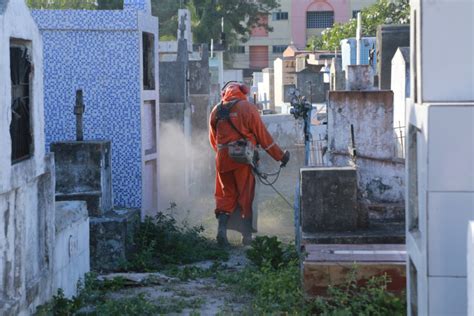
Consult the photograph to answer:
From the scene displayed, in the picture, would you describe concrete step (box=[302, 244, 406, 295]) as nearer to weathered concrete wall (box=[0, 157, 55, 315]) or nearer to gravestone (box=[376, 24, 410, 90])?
weathered concrete wall (box=[0, 157, 55, 315])

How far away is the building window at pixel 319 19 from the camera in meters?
Result: 61.5

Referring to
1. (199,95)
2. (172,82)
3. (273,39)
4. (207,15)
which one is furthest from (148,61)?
(273,39)

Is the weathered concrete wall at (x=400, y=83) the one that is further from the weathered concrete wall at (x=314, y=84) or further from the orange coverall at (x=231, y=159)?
the weathered concrete wall at (x=314, y=84)

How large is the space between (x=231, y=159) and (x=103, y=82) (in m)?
1.79

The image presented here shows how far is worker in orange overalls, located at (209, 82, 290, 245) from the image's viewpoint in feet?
→ 38.1

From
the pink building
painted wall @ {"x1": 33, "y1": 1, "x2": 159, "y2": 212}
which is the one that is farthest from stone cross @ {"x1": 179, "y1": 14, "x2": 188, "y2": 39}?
the pink building

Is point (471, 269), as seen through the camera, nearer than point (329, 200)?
Yes

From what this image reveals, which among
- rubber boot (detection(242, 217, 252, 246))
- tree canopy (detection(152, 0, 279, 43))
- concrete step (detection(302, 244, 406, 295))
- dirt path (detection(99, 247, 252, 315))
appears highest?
tree canopy (detection(152, 0, 279, 43))

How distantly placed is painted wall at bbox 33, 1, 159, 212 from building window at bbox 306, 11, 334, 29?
166 ft

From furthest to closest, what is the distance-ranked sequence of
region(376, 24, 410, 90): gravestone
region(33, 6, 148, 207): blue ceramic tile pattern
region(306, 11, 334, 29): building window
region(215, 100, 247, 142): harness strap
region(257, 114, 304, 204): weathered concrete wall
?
1. region(306, 11, 334, 29): building window
2. region(257, 114, 304, 204): weathered concrete wall
3. region(376, 24, 410, 90): gravestone
4. region(33, 6, 148, 207): blue ceramic tile pattern
5. region(215, 100, 247, 142): harness strap

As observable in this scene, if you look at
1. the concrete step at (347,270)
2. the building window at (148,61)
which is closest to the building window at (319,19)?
the building window at (148,61)

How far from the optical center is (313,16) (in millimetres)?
61938

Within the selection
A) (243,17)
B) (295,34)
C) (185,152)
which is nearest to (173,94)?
(185,152)

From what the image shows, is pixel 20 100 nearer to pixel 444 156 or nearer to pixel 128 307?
pixel 128 307
